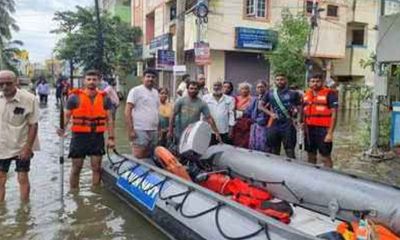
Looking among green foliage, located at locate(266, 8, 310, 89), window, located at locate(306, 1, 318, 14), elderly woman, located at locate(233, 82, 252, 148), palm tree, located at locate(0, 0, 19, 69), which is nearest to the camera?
elderly woman, located at locate(233, 82, 252, 148)

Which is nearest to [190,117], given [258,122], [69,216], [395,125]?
[258,122]

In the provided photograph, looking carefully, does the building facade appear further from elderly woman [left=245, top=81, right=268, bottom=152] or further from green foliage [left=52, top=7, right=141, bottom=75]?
elderly woman [left=245, top=81, right=268, bottom=152]

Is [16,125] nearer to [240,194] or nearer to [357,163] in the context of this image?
[240,194]

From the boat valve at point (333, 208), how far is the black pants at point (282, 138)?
2.63 metres

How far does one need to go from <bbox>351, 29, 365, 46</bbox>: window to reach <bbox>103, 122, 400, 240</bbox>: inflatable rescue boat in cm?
2254

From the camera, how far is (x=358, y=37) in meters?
28.4

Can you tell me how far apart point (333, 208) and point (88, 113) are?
367cm

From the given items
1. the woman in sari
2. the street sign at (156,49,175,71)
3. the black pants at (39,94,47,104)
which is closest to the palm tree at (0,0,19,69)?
the black pants at (39,94,47,104)

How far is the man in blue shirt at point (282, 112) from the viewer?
7.77 meters

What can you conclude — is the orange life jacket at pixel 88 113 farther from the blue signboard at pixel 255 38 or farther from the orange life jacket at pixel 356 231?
the blue signboard at pixel 255 38

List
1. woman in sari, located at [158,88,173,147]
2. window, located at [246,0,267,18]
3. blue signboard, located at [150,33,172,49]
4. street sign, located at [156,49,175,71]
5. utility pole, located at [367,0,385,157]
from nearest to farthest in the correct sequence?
woman in sari, located at [158,88,173,147], utility pole, located at [367,0,385,157], street sign, located at [156,49,175,71], window, located at [246,0,267,18], blue signboard, located at [150,33,172,49]

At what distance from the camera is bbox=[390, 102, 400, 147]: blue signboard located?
34.2 ft

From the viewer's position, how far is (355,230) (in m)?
4.20

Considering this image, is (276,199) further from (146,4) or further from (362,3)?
(146,4)
